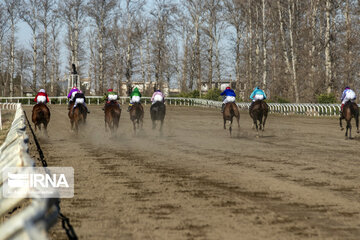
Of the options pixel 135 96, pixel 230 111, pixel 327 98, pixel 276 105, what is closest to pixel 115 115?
pixel 135 96

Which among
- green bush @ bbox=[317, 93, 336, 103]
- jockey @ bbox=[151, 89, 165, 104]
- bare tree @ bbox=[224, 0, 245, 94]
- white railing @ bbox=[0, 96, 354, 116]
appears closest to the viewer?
jockey @ bbox=[151, 89, 165, 104]

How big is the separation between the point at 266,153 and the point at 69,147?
19.0ft

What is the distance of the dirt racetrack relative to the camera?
632cm

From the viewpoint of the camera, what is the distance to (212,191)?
8.77m

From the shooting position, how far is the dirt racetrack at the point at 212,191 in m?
6.32

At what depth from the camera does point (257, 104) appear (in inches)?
850

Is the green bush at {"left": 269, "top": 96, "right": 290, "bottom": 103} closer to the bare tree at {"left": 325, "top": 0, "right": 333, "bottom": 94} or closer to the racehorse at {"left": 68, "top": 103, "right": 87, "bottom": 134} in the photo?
the bare tree at {"left": 325, "top": 0, "right": 333, "bottom": 94}

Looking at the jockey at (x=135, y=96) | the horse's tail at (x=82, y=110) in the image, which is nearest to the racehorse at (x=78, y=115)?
the horse's tail at (x=82, y=110)

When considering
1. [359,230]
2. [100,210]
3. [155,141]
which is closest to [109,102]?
[155,141]

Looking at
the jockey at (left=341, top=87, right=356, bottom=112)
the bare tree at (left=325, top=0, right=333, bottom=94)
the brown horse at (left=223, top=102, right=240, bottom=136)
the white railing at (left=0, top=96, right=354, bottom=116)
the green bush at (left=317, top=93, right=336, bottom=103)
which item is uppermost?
the bare tree at (left=325, top=0, right=333, bottom=94)

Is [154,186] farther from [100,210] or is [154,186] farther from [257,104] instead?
[257,104]

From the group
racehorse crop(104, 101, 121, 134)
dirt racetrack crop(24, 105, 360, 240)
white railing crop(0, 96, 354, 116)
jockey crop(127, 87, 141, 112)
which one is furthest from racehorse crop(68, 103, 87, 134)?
white railing crop(0, 96, 354, 116)

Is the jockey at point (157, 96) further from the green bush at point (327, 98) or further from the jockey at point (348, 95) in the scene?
the green bush at point (327, 98)

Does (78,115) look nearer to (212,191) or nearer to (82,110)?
(82,110)
